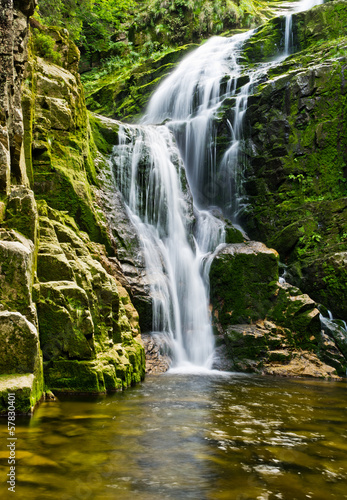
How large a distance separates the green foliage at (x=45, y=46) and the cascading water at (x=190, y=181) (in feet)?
10.9

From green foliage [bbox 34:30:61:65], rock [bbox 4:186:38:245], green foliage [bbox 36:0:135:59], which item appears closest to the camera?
rock [bbox 4:186:38:245]

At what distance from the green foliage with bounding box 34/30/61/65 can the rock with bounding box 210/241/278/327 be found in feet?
22.2

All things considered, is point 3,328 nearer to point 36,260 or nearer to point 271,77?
point 36,260

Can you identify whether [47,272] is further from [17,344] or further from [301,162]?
[301,162]

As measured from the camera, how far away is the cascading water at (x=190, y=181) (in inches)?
409

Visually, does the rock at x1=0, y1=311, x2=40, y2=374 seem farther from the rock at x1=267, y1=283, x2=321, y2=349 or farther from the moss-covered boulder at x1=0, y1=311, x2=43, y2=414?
the rock at x1=267, y1=283, x2=321, y2=349

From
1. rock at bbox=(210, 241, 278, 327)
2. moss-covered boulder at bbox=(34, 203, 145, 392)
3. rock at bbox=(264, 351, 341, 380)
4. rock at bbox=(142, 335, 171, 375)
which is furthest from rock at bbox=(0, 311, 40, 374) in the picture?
rock at bbox=(210, 241, 278, 327)

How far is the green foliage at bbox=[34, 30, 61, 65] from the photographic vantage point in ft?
32.2

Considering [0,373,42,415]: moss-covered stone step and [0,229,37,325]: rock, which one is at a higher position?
[0,229,37,325]: rock

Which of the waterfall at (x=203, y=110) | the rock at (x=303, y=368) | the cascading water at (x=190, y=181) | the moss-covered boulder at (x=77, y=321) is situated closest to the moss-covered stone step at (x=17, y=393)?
the moss-covered boulder at (x=77, y=321)

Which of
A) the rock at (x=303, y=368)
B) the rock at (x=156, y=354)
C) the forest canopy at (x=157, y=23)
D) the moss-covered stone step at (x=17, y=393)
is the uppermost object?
the forest canopy at (x=157, y=23)

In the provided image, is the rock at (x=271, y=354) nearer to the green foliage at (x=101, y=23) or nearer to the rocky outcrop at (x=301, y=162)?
the rocky outcrop at (x=301, y=162)

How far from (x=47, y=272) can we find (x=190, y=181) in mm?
10677

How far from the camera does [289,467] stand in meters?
3.18
